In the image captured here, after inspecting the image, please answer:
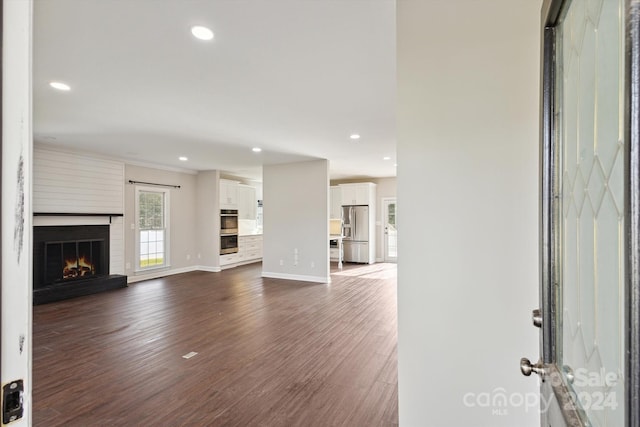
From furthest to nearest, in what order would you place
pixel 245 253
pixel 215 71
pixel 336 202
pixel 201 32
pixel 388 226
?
pixel 336 202 < pixel 388 226 < pixel 245 253 < pixel 215 71 < pixel 201 32

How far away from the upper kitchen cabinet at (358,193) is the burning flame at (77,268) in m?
6.50

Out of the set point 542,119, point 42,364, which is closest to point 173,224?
point 42,364

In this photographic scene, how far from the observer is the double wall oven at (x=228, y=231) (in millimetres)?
8195

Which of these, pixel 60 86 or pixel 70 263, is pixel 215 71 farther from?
pixel 70 263

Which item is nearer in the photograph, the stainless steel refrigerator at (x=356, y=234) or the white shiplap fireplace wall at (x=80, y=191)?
the white shiplap fireplace wall at (x=80, y=191)

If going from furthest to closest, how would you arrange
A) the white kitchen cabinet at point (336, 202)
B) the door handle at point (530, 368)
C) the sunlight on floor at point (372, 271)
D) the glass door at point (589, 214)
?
the white kitchen cabinet at point (336, 202), the sunlight on floor at point (372, 271), the door handle at point (530, 368), the glass door at point (589, 214)

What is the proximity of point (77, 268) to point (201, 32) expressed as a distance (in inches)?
222

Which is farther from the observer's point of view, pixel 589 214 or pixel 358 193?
pixel 358 193

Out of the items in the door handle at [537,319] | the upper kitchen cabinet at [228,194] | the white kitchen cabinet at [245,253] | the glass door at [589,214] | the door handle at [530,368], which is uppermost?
the upper kitchen cabinet at [228,194]

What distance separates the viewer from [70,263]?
568 cm

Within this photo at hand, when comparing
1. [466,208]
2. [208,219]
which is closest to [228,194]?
[208,219]

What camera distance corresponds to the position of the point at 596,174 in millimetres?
644

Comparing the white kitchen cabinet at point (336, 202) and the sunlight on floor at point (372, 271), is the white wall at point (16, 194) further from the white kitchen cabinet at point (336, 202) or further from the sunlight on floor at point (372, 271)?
the white kitchen cabinet at point (336, 202)

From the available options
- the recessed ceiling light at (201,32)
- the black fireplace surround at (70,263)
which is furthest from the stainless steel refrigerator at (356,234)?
the recessed ceiling light at (201,32)
